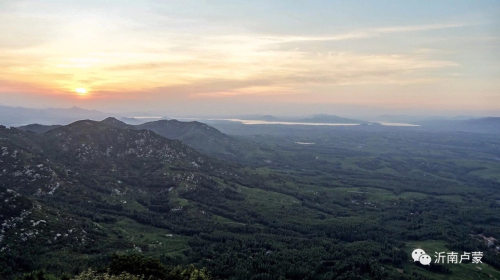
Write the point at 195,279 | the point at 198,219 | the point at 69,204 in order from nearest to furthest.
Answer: the point at 195,279 < the point at 69,204 < the point at 198,219

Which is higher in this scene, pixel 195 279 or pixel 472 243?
pixel 195 279

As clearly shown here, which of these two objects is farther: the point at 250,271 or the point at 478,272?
the point at 478,272

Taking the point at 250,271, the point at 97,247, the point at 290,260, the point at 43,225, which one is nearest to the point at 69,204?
the point at 43,225

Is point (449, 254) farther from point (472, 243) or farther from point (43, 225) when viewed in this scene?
point (43, 225)

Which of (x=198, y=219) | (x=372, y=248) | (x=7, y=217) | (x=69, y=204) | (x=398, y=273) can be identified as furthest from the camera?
(x=198, y=219)

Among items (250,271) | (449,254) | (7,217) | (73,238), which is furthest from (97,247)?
(449,254)

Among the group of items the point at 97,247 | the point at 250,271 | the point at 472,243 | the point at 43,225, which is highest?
the point at 43,225

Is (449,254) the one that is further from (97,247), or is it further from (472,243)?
(97,247)
